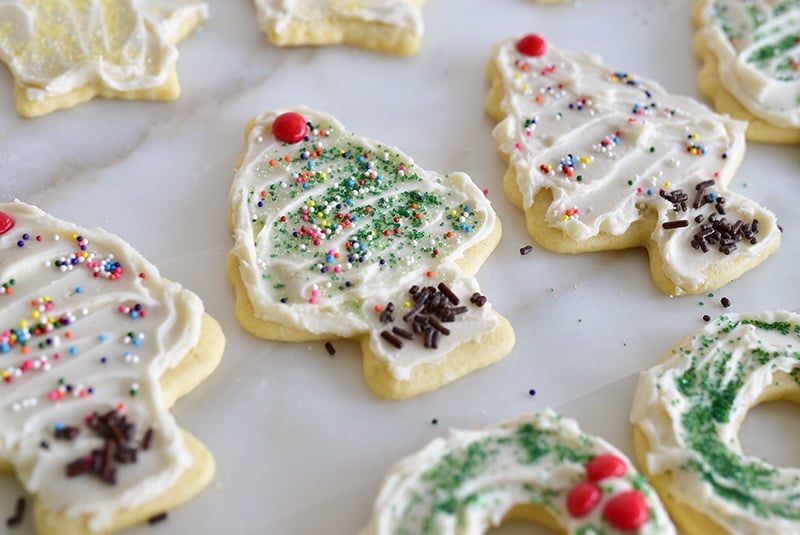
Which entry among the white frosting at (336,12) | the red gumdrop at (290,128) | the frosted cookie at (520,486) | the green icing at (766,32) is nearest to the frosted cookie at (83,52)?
the white frosting at (336,12)

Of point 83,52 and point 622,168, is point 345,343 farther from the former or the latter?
point 83,52

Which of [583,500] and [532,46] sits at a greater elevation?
[532,46]

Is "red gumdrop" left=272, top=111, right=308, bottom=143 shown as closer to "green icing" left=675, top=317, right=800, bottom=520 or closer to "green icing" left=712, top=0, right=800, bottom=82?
"green icing" left=675, top=317, right=800, bottom=520

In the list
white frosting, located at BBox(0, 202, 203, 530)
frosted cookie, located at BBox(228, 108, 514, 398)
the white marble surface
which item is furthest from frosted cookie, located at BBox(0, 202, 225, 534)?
frosted cookie, located at BBox(228, 108, 514, 398)

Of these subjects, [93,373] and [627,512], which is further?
[93,373]

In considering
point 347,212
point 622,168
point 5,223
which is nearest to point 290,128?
point 347,212

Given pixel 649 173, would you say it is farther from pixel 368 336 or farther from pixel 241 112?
pixel 241 112

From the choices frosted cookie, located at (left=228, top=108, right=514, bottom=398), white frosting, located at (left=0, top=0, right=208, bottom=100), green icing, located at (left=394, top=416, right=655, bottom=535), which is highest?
white frosting, located at (left=0, top=0, right=208, bottom=100)
